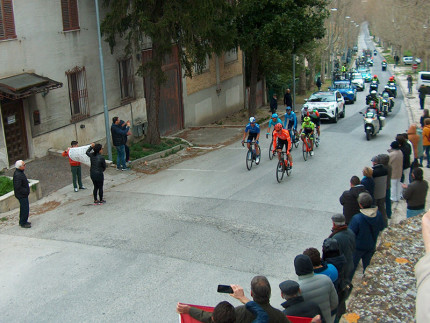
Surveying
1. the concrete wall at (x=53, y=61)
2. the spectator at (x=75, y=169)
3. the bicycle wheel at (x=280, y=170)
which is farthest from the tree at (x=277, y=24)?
the spectator at (x=75, y=169)

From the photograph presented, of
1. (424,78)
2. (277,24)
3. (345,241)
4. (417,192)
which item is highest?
(277,24)

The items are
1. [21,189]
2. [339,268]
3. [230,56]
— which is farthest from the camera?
[230,56]

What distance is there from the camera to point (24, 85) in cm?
1661

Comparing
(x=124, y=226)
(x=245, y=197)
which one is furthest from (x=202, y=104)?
(x=124, y=226)

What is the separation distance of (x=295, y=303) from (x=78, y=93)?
16.8m

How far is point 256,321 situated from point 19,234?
8639 millimetres

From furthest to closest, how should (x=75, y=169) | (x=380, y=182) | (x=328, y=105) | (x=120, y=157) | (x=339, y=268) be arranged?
(x=328, y=105), (x=120, y=157), (x=75, y=169), (x=380, y=182), (x=339, y=268)

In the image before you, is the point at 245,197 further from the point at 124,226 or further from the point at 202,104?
the point at 202,104

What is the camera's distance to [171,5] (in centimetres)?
1984

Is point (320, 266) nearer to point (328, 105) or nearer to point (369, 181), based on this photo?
point (369, 181)

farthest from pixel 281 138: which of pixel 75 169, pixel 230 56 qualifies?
pixel 230 56

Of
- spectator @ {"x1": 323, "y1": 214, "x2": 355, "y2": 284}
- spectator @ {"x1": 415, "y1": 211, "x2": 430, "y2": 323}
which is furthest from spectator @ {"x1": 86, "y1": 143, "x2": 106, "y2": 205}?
spectator @ {"x1": 415, "y1": 211, "x2": 430, "y2": 323}

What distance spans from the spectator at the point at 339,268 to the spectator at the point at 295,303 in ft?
3.56

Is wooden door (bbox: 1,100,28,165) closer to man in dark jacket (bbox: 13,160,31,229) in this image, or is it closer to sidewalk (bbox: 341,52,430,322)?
man in dark jacket (bbox: 13,160,31,229)
